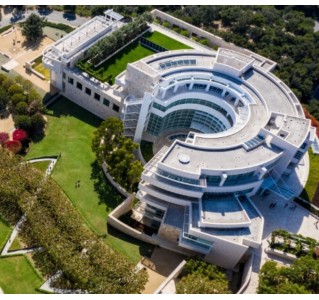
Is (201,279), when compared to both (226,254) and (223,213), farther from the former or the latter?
(223,213)

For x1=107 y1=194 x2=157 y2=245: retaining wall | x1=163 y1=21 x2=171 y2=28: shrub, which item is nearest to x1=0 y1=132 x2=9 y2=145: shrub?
x1=107 y1=194 x2=157 y2=245: retaining wall

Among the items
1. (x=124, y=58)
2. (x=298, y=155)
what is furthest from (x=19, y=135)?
(x=298, y=155)

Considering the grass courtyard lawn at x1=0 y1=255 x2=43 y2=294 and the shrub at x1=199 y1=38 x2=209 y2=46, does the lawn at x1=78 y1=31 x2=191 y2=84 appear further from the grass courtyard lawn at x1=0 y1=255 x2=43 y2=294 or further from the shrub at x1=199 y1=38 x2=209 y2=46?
the grass courtyard lawn at x1=0 y1=255 x2=43 y2=294

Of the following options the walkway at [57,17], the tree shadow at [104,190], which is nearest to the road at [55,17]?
the walkway at [57,17]

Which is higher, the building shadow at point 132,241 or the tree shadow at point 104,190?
the tree shadow at point 104,190

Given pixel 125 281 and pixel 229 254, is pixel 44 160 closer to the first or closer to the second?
pixel 125 281

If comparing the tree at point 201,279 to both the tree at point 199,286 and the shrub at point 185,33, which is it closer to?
the tree at point 199,286
